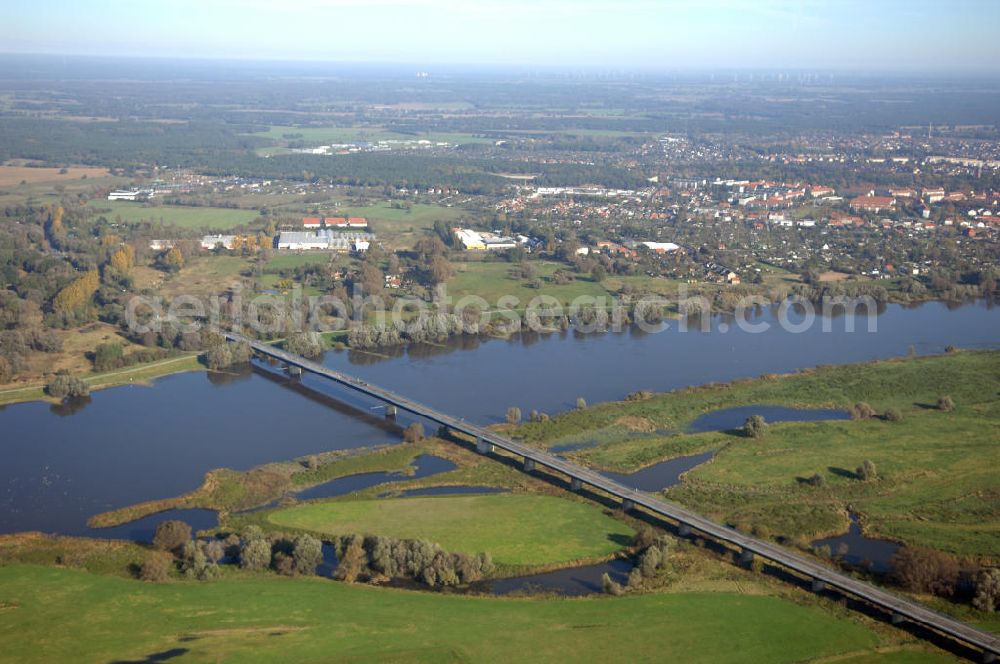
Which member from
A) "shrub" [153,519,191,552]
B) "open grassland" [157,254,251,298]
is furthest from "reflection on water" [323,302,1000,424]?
"open grassland" [157,254,251,298]

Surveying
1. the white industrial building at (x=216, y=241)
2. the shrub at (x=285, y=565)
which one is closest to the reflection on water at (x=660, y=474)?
the shrub at (x=285, y=565)

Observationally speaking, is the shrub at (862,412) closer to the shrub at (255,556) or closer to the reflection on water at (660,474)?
the reflection on water at (660,474)

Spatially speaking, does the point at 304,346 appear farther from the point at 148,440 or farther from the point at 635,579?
the point at 635,579

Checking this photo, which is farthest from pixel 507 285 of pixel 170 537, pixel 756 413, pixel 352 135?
pixel 352 135

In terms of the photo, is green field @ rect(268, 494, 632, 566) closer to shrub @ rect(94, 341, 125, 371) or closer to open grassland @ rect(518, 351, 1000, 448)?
open grassland @ rect(518, 351, 1000, 448)

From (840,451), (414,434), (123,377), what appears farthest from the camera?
(123,377)

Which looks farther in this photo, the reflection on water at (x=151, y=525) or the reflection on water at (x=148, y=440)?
the reflection on water at (x=148, y=440)
